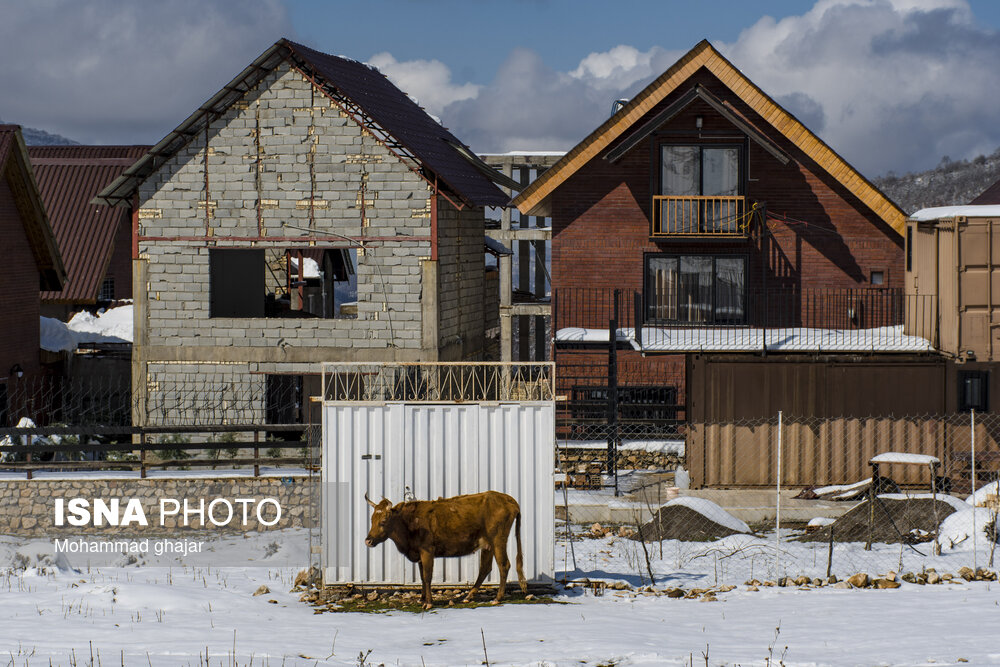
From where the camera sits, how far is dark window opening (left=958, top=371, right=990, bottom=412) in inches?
1060

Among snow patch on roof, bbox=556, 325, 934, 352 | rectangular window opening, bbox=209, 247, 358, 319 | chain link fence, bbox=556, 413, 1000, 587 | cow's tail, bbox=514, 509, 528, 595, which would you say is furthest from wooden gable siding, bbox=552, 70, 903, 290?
cow's tail, bbox=514, 509, 528, 595

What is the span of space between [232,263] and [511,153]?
44.3ft

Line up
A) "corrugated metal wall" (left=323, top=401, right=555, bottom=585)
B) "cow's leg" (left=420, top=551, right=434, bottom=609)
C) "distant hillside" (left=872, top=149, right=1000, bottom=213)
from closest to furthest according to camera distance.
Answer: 1. "cow's leg" (left=420, top=551, right=434, bottom=609)
2. "corrugated metal wall" (left=323, top=401, right=555, bottom=585)
3. "distant hillside" (left=872, top=149, right=1000, bottom=213)

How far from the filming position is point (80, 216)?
4669 centimetres

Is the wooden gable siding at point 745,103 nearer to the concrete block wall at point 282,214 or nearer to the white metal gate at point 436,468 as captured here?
the concrete block wall at point 282,214

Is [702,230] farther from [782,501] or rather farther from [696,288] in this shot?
[782,501]

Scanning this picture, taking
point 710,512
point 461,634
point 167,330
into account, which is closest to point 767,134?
point 710,512

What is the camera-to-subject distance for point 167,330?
31.1m

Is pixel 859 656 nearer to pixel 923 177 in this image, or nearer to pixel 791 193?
pixel 791 193

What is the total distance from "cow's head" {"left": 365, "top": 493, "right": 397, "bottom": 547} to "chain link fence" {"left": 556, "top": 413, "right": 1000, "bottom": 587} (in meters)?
2.75

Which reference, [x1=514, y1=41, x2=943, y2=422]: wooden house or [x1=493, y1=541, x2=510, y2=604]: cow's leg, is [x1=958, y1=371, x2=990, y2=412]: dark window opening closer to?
[x1=514, y1=41, x2=943, y2=422]: wooden house

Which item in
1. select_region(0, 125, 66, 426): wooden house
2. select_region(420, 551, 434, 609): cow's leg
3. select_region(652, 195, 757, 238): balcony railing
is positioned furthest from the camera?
select_region(0, 125, 66, 426): wooden house

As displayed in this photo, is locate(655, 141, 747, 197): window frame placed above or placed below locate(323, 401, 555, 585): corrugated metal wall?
above

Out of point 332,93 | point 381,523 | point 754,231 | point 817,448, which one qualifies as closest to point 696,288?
point 754,231
